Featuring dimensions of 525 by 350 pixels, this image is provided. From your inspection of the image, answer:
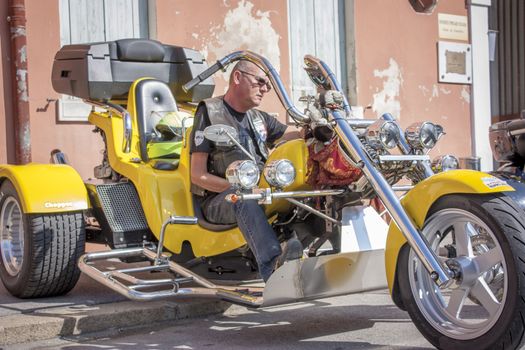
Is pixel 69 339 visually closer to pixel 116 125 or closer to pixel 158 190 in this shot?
pixel 158 190

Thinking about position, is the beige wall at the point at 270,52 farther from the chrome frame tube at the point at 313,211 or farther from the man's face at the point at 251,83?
the chrome frame tube at the point at 313,211

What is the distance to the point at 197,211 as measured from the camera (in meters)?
5.08

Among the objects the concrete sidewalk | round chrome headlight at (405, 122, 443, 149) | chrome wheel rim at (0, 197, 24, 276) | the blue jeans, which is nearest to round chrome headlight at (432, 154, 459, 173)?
round chrome headlight at (405, 122, 443, 149)

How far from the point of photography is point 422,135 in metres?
4.17

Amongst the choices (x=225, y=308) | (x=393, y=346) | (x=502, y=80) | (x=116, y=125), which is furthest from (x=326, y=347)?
(x=502, y=80)

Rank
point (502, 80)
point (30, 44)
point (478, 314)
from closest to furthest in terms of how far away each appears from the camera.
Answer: point (478, 314)
point (30, 44)
point (502, 80)

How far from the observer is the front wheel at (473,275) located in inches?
136

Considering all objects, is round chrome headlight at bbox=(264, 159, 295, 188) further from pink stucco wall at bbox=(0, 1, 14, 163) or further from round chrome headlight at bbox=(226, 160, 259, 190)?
pink stucco wall at bbox=(0, 1, 14, 163)

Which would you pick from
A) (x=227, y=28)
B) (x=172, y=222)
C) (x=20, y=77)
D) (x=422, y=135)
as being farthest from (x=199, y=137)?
(x=227, y=28)

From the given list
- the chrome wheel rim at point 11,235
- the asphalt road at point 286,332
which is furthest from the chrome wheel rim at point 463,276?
the chrome wheel rim at point 11,235

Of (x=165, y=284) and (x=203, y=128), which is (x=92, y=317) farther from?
(x=203, y=128)

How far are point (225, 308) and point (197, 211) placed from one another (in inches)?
25.2

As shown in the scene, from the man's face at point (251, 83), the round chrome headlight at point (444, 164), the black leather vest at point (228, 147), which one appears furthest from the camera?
the man's face at point (251, 83)

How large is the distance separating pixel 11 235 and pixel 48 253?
21.0 inches
